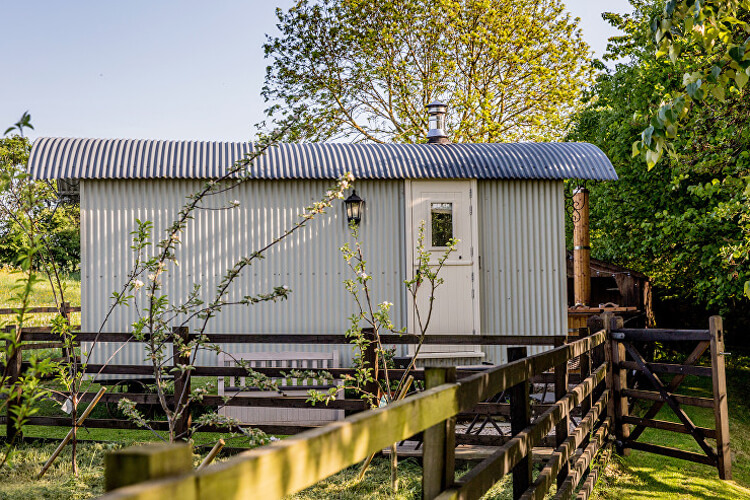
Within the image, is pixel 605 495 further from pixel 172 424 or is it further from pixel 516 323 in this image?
pixel 516 323

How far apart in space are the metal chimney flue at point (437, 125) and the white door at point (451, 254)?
4.56 ft

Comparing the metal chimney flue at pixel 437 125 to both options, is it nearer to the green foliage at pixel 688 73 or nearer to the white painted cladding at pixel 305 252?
the white painted cladding at pixel 305 252

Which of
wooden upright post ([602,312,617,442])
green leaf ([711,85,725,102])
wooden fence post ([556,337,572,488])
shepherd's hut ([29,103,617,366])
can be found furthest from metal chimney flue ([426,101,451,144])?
green leaf ([711,85,725,102])

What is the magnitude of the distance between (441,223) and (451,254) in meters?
0.44

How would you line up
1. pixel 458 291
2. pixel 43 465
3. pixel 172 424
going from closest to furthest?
pixel 172 424 < pixel 43 465 < pixel 458 291

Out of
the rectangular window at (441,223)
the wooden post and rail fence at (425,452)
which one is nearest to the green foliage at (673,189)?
the rectangular window at (441,223)

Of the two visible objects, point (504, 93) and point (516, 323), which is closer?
point (516, 323)

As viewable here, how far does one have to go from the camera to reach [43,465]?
5.89 m

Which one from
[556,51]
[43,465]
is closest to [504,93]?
[556,51]

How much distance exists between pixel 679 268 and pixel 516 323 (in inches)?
238

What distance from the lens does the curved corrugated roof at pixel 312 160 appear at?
8578 mm

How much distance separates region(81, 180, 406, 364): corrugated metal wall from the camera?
341 inches

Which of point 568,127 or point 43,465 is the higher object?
point 568,127

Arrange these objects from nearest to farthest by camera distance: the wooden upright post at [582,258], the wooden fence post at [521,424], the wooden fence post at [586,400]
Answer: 1. the wooden fence post at [521,424]
2. the wooden fence post at [586,400]
3. the wooden upright post at [582,258]
